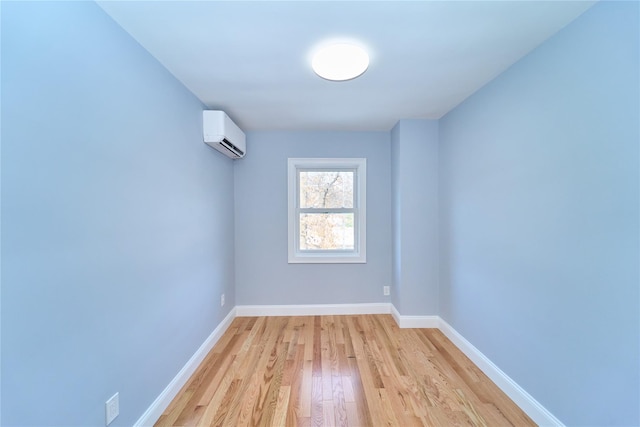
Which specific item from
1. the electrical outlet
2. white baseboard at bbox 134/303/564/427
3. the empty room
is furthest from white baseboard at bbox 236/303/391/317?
the electrical outlet

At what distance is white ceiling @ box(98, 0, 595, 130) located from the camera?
1206mm

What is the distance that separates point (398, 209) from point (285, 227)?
4.58ft

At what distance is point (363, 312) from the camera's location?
3.11 metres

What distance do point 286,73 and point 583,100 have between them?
5.66ft

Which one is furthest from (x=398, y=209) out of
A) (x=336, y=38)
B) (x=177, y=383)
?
(x=177, y=383)

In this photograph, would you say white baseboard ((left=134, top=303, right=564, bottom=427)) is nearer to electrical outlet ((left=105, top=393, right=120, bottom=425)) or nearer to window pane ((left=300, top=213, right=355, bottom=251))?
electrical outlet ((left=105, top=393, right=120, bottom=425))

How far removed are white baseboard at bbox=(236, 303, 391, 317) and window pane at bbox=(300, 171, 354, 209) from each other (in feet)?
4.20

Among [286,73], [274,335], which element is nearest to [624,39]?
[286,73]

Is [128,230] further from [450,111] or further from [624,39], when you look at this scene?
[450,111]

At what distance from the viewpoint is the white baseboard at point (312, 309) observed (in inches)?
121

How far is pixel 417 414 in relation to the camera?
157 cm

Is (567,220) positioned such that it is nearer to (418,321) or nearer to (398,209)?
(398,209)

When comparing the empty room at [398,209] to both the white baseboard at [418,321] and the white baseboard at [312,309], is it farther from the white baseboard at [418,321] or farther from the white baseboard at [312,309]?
the white baseboard at [312,309]

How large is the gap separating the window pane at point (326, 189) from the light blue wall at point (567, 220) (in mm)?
1506
